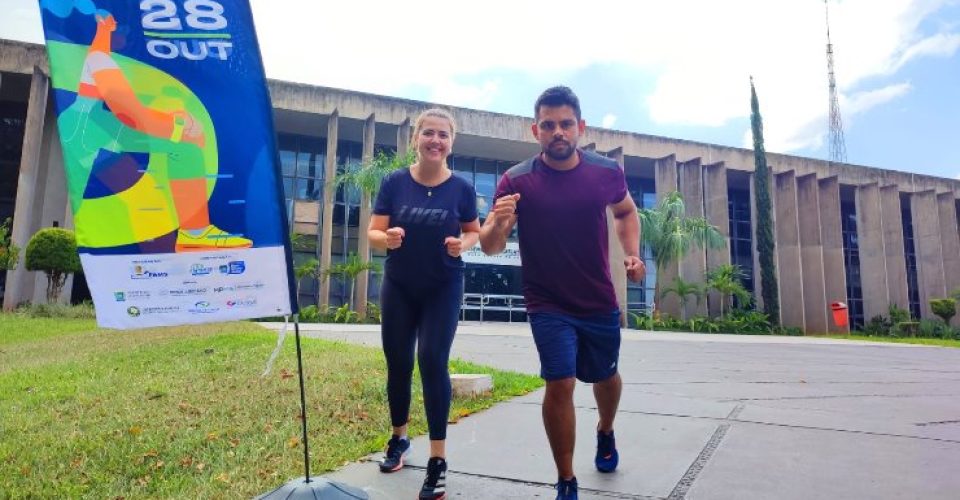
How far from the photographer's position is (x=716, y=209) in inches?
1071

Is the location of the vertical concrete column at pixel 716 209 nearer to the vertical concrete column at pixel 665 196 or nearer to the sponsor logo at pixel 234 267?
the vertical concrete column at pixel 665 196

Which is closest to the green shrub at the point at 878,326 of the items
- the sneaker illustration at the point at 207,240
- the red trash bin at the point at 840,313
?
the red trash bin at the point at 840,313

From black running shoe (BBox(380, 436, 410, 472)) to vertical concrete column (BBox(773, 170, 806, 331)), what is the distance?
90.9 feet

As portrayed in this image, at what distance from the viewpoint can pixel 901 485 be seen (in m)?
2.73

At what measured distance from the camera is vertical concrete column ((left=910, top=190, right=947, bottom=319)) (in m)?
30.7

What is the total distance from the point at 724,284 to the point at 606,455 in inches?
927

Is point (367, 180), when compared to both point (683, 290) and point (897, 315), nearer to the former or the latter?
point (683, 290)

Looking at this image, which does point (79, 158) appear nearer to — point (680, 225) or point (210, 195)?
point (210, 195)

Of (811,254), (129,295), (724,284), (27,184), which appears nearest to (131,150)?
(129,295)

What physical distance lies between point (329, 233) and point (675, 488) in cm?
2057

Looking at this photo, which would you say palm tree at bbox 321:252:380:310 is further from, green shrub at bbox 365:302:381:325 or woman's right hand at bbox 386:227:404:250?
woman's right hand at bbox 386:227:404:250

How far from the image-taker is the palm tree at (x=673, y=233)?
24016 mm

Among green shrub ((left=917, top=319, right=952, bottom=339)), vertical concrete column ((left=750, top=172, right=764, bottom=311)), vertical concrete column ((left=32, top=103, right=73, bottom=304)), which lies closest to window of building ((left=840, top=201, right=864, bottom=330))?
green shrub ((left=917, top=319, right=952, bottom=339))

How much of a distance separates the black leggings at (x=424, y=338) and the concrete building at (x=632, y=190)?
19007 mm
